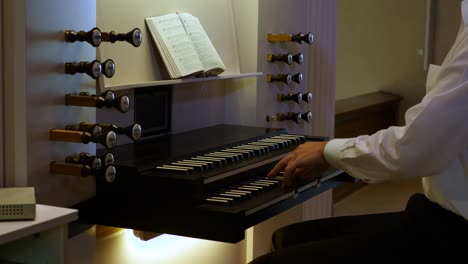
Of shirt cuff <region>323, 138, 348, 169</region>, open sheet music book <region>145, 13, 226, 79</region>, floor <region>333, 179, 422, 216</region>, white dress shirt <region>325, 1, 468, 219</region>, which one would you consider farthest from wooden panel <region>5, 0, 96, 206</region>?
floor <region>333, 179, 422, 216</region>

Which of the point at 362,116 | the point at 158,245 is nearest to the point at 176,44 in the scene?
the point at 158,245

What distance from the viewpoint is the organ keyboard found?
2289mm

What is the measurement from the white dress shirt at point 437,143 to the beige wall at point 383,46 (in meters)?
6.32

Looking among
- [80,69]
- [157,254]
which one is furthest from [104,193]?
[157,254]

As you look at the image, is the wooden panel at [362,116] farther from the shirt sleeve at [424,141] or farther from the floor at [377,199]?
the shirt sleeve at [424,141]

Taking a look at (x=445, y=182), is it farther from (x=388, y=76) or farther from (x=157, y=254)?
(x=388, y=76)

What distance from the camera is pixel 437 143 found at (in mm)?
1807

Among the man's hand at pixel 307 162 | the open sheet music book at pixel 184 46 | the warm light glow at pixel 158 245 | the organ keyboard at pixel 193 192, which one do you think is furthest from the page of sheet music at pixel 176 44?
the man's hand at pixel 307 162

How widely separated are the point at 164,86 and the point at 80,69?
2.66ft

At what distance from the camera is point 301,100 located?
12.7 ft

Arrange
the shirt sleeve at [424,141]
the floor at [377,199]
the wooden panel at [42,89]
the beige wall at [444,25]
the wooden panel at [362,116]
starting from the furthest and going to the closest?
1. the beige wall at [444,25]
2. the wooden panel at [362,116]
3. the floor at [377,199]
4. the wooden panel at [42,89]
5. the shirt sleeve at [424,141]

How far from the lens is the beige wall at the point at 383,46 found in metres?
8.10

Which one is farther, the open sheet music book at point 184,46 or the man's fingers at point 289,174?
the open sheet music book at point 184,46

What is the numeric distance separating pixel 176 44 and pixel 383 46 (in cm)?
550
